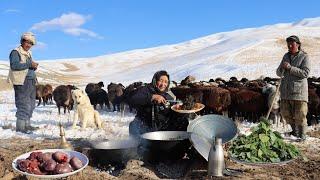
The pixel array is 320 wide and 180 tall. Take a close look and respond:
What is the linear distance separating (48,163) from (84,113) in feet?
18.7

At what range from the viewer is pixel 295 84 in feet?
27.8

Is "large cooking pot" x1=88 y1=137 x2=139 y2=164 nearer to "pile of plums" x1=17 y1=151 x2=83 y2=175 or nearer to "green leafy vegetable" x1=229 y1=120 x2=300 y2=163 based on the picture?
"pile of plums" x1=17 y1=151 x2=83 y2=175

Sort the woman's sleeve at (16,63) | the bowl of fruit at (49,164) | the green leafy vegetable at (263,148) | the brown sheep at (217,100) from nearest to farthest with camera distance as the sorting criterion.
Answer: the bowl of fruit at (49,164) < the green leafy vegetable at (263,148) < the woman's sleeve at (16,63) < the brown sheep at (217,100)

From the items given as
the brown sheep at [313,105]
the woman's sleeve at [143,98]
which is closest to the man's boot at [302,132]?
the woman's sleeve at [143,98]

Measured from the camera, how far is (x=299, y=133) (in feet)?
28.6

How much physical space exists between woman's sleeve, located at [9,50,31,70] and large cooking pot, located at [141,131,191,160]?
12.1 ft

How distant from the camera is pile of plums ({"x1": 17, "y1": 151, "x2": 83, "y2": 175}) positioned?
4.80 metres

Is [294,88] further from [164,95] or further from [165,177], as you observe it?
[165,177]

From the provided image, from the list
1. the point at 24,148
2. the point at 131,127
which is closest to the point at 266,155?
the point at 131,127

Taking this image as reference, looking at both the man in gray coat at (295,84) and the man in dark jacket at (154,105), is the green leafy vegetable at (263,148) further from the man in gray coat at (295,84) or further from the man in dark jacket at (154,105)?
the man in gray coat at (295,84)

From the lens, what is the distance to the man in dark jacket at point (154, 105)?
23.3 feet

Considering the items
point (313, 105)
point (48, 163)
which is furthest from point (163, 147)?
point (313, 105)

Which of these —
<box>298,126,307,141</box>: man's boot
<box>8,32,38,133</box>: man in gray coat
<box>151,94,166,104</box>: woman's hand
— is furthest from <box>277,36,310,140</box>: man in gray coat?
<box>8,32,38,133</box>: man in gray coat

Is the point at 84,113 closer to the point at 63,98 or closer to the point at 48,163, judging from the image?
the point at 63,98
